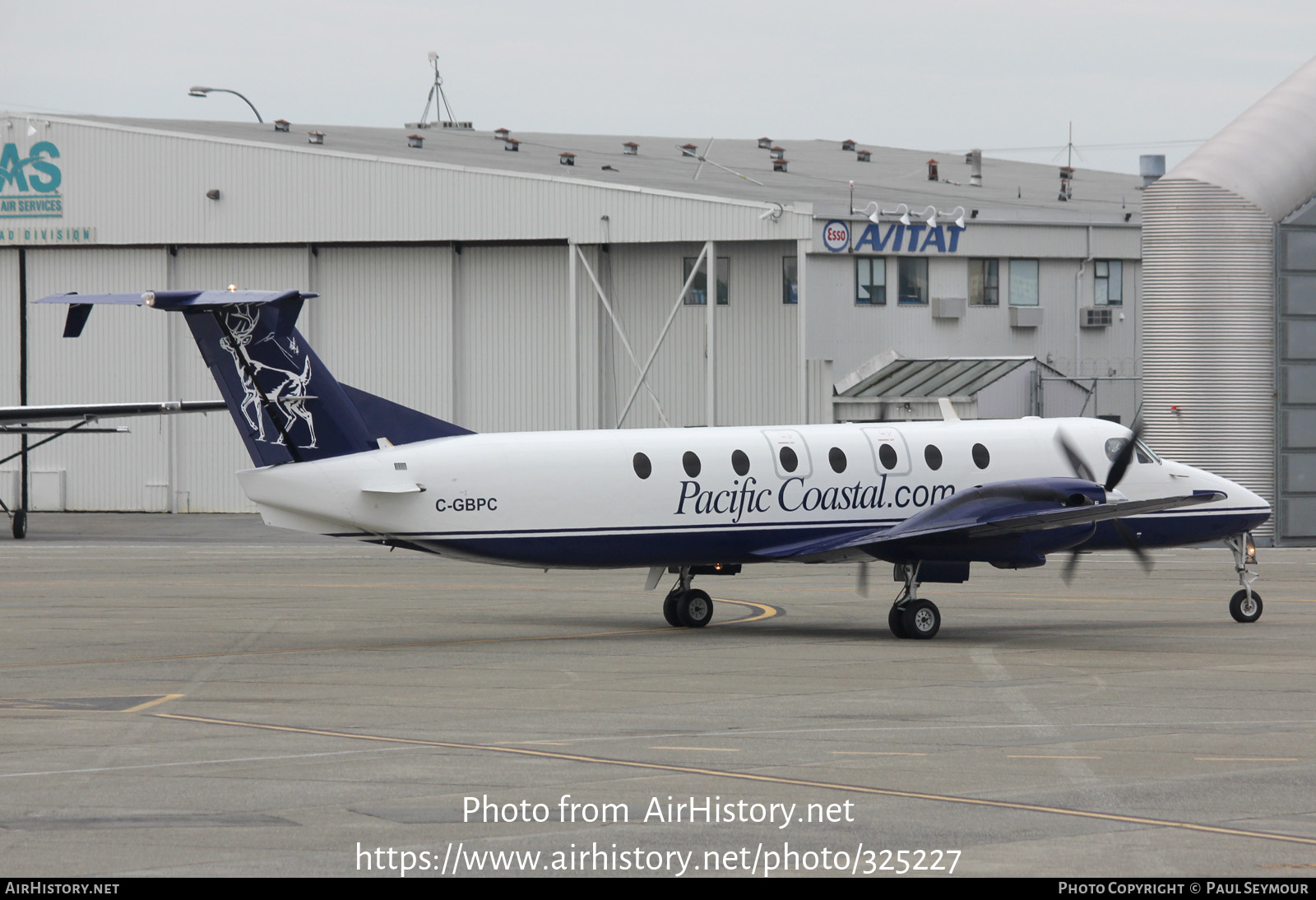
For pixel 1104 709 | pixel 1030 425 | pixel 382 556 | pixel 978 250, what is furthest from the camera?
pixel 978 250

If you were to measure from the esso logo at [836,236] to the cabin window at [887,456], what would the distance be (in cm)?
2903

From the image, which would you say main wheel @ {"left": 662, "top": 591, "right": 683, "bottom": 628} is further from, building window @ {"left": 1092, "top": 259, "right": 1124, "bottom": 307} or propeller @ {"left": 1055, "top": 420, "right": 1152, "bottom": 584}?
building window @ {"left": 1092, "top": 259, "right": 1124, "bottom": 307}

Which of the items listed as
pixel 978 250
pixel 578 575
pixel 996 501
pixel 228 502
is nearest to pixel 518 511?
pixel 996 501

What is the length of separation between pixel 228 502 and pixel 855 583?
34.2 meters

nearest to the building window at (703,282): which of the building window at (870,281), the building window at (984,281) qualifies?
the building window at (870,281)

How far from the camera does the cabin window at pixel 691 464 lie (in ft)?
78.6

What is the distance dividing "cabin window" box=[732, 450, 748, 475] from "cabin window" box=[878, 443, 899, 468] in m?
2.19

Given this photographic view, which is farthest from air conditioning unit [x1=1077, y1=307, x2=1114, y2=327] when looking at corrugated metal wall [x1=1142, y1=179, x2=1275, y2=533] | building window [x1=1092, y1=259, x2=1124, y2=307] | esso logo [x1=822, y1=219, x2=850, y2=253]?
corrugated metal wall [x1=1142, y1=179, x2=1275, y2=533]

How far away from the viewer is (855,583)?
3356 centimetres

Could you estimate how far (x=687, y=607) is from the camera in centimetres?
2516

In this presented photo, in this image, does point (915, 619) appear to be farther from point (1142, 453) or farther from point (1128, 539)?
point (1142, 453)

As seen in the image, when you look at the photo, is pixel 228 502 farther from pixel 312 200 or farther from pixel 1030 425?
pixel 1030 425

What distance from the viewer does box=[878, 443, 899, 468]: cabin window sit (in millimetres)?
24922

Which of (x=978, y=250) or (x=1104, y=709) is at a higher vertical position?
(x=978, y=250)
